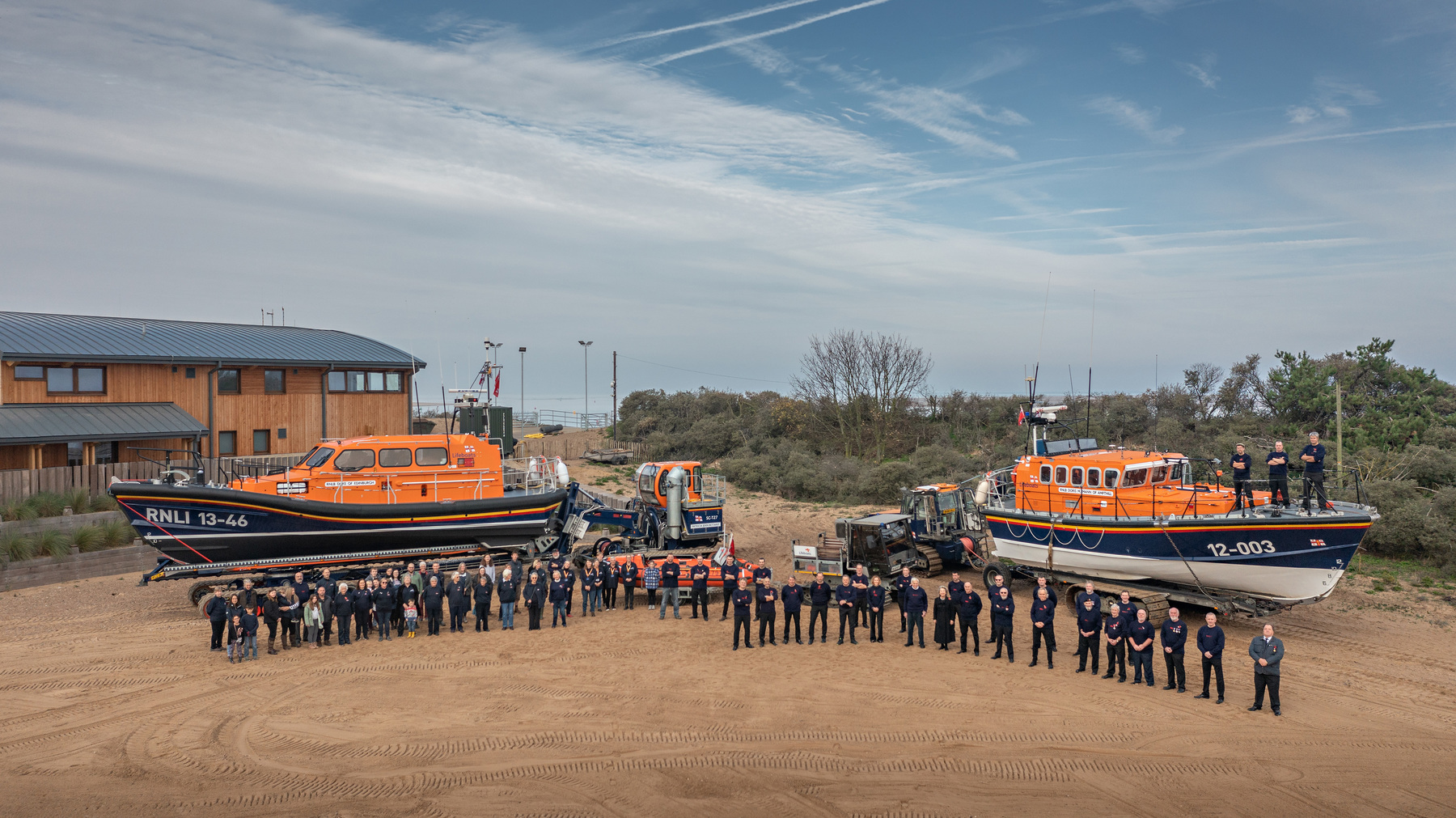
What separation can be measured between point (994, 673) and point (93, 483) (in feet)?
72.7

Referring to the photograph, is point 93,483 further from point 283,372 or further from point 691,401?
point 691,401

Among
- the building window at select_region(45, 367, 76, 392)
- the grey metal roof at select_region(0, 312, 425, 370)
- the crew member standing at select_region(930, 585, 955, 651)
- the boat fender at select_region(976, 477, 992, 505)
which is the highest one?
the grey metal roof at select_region(0, 312, 425, 370)

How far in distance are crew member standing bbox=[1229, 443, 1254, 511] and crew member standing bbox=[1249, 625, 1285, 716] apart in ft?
14.9

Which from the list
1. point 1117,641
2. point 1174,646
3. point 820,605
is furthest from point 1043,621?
point 820,605

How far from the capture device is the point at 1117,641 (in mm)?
11094

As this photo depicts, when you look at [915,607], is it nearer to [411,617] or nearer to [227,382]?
[411,617]

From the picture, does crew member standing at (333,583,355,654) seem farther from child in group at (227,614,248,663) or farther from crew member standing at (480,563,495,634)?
crew member standing at (480,563,495,634)

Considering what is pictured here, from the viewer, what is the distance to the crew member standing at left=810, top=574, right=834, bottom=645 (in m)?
13.4

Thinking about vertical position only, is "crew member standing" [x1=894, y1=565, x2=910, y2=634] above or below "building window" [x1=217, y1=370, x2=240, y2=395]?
below

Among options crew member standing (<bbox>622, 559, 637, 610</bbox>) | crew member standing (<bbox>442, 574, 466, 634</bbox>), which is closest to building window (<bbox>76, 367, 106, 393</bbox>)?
crew member standing (<bbox>442, 574, 466, 634</bbox>)

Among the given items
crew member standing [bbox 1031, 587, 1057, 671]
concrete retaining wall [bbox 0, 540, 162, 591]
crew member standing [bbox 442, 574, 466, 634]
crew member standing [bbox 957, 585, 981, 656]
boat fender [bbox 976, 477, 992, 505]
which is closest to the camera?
crew member standing [bbox 1031, 587, 1057, 671]

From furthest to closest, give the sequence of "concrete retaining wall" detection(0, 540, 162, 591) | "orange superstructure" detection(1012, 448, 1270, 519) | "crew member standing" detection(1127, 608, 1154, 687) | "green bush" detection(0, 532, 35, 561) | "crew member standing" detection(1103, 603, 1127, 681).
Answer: "green bush" detection(0, 532, 35, 561)
"concrete retaining wall" detection(0, 540, 162, 591)
"orange superstructure" detection(1012, 448, 1270, 519)
"crew member standing" detection(1103, 603, 1127, 681)
"crew member standing" detection(1127, 608, 1154, 687)

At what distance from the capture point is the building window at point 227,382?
24969 mm

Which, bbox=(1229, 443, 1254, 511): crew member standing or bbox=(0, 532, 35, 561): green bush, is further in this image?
bbox=(0, 532, 35, 561): green bush
